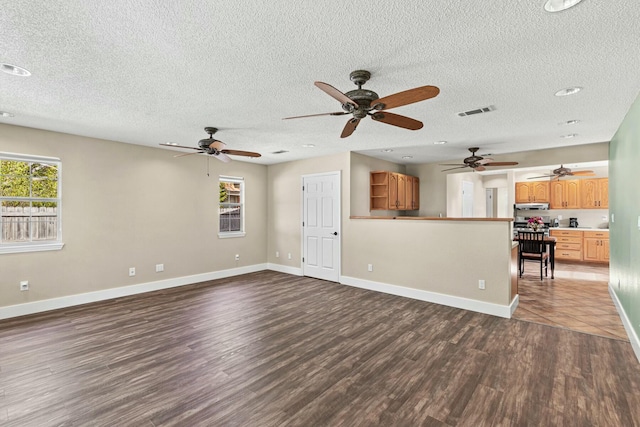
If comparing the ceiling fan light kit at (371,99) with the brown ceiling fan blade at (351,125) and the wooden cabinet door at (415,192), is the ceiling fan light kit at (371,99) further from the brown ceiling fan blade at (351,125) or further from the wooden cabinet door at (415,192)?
the wooden cabinet door at (415,192)

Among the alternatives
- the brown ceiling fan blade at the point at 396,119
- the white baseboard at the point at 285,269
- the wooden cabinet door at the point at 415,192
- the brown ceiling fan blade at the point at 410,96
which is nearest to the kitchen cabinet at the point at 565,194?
the wooden cabinet door at the point at 415,192

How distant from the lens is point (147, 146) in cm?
530

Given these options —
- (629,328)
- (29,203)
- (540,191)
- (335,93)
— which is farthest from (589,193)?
(29,203)

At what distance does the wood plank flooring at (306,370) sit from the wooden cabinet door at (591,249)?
5577mm

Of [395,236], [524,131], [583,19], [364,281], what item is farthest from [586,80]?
[364,281]

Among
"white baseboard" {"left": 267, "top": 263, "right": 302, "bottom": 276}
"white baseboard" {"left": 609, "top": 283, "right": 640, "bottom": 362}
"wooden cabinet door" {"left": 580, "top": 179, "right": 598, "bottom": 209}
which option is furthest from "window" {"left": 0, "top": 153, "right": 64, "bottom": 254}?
"wooden cabinet door" {"left": 580, "top": 179, "right": 598, "bottom": 209}

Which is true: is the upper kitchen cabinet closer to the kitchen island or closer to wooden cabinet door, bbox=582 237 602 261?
wooden cabinet door, bbox=582 237 602 261

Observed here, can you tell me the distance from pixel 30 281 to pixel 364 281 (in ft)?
16.1

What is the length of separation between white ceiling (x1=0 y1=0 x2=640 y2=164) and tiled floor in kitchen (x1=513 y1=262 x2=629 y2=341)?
243 centimetres

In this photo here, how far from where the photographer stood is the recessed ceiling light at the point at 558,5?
5.32ft

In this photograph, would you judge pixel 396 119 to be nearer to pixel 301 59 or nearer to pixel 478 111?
pixel 301 59

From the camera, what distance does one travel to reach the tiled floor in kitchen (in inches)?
146

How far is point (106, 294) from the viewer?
4.83 m

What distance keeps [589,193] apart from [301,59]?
892 cm
